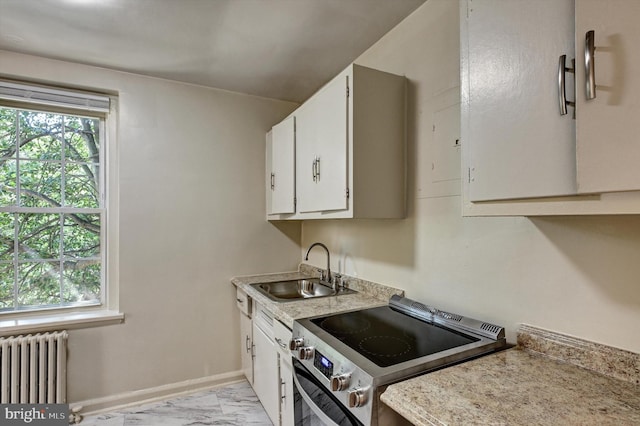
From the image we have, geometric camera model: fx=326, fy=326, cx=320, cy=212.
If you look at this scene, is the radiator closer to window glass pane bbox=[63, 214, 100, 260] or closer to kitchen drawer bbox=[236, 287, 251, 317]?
window glass pane bbox=[63, 214, 100, 260]

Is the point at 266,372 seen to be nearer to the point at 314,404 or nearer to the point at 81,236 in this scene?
the point at 314,404

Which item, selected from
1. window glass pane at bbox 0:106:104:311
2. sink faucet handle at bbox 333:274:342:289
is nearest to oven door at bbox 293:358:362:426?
sink faucet handle at bbox 333:274:342:289

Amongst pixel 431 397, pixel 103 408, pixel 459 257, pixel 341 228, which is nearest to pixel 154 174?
pixel 341 228

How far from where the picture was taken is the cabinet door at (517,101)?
2.75 feet

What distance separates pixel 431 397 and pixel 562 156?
72 centimetres

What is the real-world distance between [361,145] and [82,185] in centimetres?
209

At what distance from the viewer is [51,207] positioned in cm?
230

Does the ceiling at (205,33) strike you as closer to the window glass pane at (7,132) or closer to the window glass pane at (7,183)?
the window glass pane at (7,132)

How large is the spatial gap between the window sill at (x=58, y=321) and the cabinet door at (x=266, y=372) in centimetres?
103

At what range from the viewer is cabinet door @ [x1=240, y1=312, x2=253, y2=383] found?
2.44 m

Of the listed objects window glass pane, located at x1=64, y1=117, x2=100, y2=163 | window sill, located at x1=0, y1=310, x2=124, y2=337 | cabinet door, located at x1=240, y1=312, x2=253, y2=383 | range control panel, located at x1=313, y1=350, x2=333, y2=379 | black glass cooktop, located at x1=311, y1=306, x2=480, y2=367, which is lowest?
cabinet door, located at x1=240, y1=312, x2=253, y2=383

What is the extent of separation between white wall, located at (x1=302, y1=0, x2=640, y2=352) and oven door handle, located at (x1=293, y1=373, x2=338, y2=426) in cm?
73

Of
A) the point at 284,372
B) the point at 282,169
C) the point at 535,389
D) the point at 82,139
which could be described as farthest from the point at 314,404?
the point at 82,139

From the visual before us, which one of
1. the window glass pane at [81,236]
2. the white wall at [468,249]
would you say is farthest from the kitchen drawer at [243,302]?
the window glass pane at [81,236]
